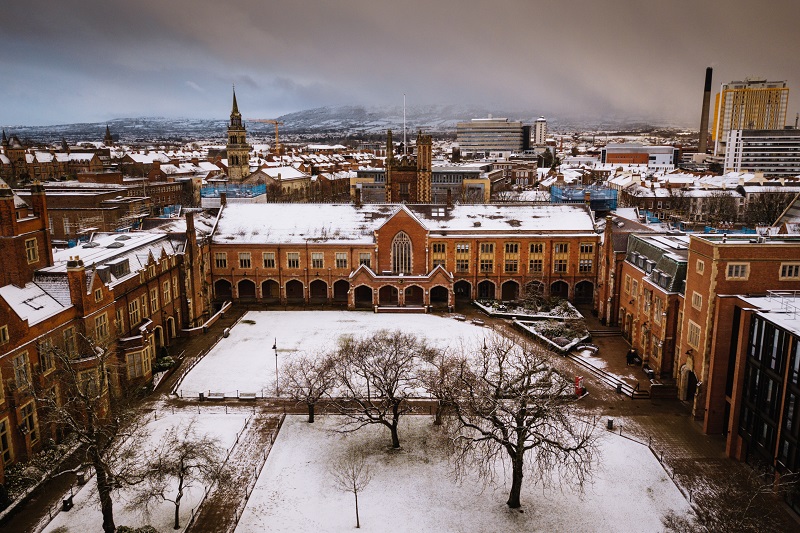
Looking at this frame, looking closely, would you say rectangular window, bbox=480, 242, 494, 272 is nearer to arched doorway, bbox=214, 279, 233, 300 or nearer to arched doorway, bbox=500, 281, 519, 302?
arched doorway, bbox=500, 281, 519, 302

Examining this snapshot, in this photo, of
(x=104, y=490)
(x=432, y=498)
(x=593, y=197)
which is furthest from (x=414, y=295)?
(x=104, y=490)

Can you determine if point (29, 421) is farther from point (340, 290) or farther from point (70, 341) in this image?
point (340, 290)

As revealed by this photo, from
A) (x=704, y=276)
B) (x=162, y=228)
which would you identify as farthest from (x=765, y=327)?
(x=162, y=228)

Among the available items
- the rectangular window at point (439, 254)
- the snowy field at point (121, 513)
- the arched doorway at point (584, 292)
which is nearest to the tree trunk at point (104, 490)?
the snowy field at point (121, 513)

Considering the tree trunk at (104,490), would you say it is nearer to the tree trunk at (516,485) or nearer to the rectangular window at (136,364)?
the rectangular window at (136,364)

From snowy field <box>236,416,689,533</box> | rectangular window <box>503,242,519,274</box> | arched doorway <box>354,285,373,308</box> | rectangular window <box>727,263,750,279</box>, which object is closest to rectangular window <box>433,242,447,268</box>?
rectangular window <box>503,242,519,274</box>

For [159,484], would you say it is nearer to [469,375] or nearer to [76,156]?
[469,375]
